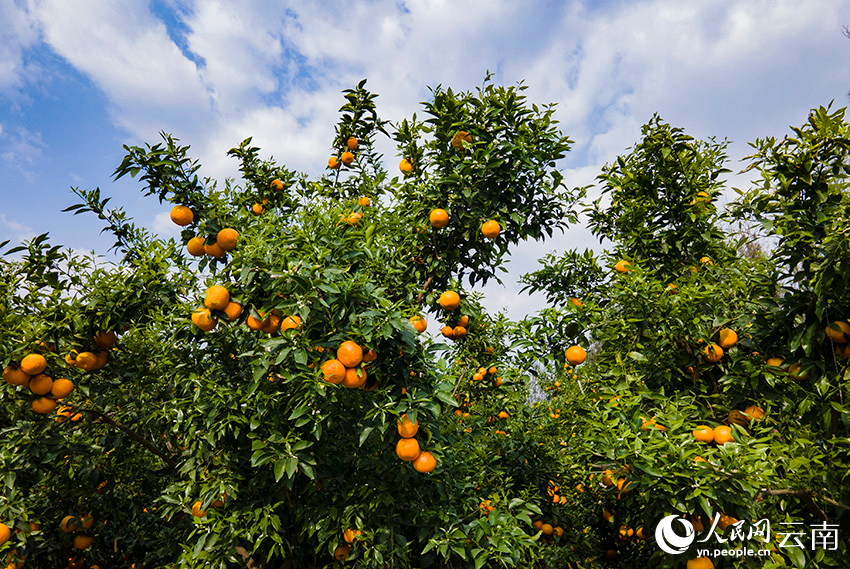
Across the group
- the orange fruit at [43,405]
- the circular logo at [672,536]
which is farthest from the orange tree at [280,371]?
the circular logo at [672,536]

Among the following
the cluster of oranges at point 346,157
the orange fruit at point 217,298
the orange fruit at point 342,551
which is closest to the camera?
the orange fruit at point 217,298

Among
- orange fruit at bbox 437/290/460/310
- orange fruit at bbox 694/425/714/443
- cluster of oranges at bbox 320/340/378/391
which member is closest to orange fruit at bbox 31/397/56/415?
cluster of oranges at bbox 320/340/378/391

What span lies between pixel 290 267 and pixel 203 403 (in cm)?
95

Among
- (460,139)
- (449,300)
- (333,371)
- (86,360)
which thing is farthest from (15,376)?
(460,139)

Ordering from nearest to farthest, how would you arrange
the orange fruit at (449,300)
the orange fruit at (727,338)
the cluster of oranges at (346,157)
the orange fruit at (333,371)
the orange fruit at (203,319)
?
1. the orange fruit at (333,371)
2. the orange fruit at (203,319)
3. the orange fruit at (727,338)
4. the orange fruit at (449,300)
5. the cluster of oranges at (346,157)

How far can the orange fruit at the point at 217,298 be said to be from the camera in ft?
7.74

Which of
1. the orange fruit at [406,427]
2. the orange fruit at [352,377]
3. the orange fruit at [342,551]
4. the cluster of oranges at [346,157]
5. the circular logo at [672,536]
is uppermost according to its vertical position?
the cluster of oranges at [346,157]

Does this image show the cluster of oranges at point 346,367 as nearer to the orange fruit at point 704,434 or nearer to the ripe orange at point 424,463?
the ripe orange at point 424,463

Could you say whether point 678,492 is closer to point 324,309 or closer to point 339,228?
point 324,309

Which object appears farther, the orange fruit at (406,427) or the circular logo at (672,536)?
the circular logo at (672,536)

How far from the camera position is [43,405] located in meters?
2.59

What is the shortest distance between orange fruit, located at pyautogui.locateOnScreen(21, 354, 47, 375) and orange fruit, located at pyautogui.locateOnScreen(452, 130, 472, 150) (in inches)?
105

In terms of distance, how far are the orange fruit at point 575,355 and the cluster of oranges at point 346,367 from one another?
158 cm

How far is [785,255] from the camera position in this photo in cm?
258
